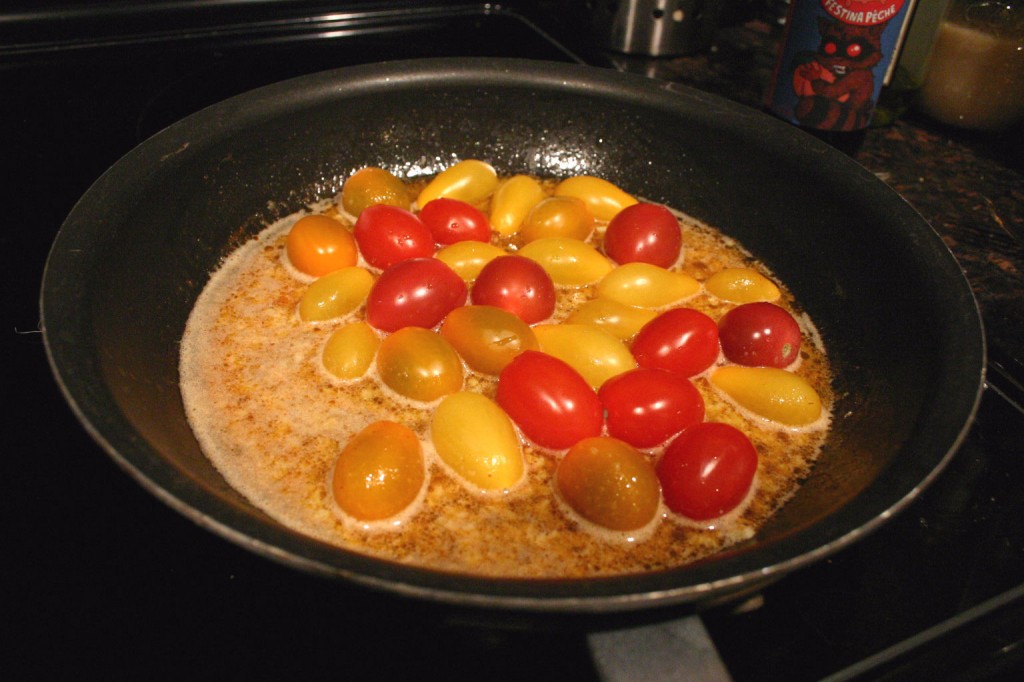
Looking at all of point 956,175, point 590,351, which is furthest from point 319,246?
point 956,175

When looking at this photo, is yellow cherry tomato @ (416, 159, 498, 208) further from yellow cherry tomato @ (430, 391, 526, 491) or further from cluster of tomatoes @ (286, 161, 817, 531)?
yellow cherry tomato @ (430, 391, 526, 491)

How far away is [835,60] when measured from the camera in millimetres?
1175

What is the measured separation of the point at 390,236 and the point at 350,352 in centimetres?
22

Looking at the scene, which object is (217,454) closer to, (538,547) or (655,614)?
(538,547)

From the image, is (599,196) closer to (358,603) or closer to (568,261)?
(568,261)

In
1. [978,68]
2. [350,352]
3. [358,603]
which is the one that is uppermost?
[978,68]

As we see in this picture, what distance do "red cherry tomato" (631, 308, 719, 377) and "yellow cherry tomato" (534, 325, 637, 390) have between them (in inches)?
0.9

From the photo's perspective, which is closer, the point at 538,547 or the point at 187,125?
the point at 538,547

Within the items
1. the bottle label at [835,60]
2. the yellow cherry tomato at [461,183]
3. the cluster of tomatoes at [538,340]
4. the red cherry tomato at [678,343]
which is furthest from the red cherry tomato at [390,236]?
the bottle label at [835,60]

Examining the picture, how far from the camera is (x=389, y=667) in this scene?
2.38 feet

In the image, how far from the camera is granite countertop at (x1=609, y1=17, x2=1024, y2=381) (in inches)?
41.8

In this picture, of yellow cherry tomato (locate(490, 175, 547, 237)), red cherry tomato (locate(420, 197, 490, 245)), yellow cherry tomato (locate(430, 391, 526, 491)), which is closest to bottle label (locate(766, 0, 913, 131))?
yellow cherry tomato (locate(490, 175, 547, 237))

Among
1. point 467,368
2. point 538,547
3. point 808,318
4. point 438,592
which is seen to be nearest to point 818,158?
point 808,318

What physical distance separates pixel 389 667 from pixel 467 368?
0.35m
